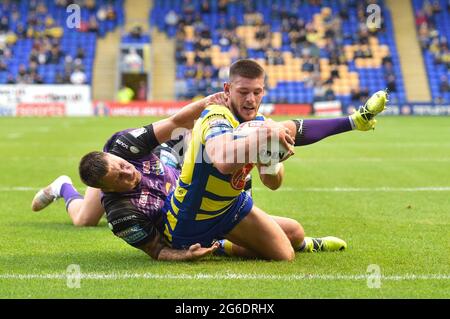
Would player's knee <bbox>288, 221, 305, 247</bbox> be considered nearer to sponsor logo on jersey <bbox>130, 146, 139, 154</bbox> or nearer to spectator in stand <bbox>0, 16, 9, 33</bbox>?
sponsor logo on jersey <bbox>130, 146, 139, 154</bbox>

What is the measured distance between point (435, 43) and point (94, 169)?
41.8 m

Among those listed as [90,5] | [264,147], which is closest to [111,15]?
[90,5]

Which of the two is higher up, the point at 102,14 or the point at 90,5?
the point at 90,5

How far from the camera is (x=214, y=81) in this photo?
1670 inches

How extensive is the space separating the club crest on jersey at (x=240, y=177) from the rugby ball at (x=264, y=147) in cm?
61

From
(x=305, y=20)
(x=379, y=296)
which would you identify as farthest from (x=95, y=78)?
(x=379, y=296)

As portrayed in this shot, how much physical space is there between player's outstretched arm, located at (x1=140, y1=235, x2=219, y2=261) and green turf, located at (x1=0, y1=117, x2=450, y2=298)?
0.09m

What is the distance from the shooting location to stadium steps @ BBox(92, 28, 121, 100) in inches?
1690

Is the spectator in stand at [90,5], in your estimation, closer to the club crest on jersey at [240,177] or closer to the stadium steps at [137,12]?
the stadium steps at [137,12]

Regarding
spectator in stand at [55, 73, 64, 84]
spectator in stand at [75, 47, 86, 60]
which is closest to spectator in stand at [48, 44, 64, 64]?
spectator in stand at [75, 47, 86, 60]

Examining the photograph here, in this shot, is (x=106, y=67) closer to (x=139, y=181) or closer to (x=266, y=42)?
(x=266, y=42)

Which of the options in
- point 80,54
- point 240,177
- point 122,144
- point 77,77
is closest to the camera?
point 240,177

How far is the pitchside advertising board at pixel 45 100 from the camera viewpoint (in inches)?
1522

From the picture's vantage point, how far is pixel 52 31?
45.7 meters
